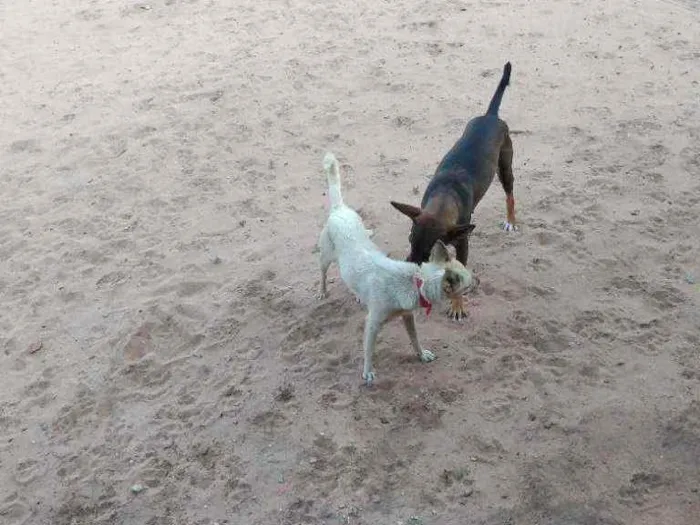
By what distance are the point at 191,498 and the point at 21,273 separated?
9.41 feet

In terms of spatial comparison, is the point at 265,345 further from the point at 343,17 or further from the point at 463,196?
the point at 343,17

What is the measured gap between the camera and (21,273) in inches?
221

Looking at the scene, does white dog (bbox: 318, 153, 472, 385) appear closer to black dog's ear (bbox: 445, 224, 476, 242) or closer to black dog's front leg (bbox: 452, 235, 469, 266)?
black dog's ear (bbox: 445, 224, 476, 242)

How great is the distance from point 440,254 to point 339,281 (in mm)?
1747

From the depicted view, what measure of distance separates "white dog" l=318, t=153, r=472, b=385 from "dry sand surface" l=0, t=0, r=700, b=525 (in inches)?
17.9

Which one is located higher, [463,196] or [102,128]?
[463,196]

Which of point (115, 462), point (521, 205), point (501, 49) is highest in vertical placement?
point (501, 49)

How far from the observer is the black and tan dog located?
4.35 m

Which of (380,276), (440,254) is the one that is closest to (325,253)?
(380,276)

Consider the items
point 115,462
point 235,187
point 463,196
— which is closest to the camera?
point 115,462

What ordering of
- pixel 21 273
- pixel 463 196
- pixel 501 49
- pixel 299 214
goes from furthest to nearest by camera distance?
pixel 501 49 → pixel 299 214 → pixel 21 273 → pixel 463 196

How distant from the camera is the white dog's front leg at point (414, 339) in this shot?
4.30 metres

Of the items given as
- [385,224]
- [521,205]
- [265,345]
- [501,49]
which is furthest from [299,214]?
[501,49]

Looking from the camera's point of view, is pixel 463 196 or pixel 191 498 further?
pixel 463 196
